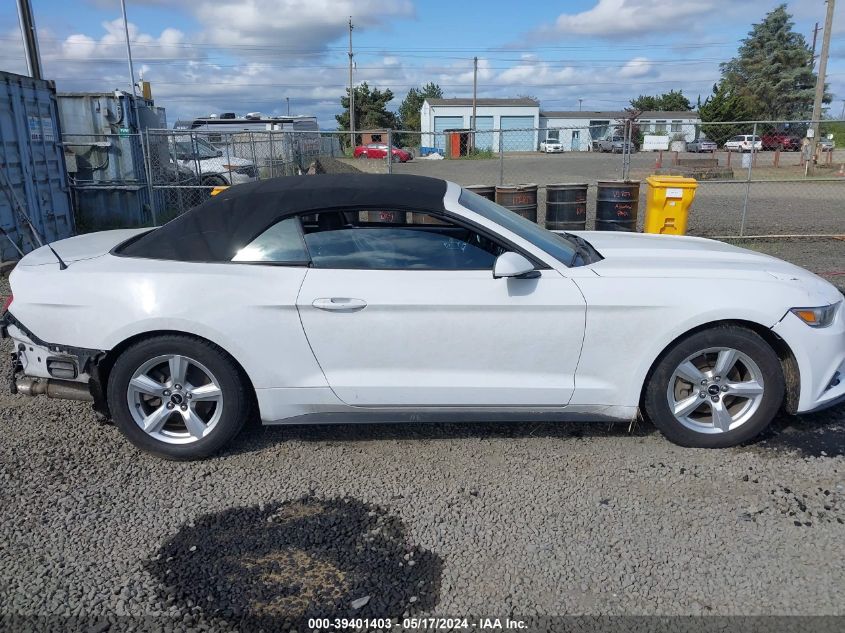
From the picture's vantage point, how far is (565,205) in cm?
993

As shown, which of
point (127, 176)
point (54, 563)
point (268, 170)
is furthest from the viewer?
point (268, 170)

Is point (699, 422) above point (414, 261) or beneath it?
beneath

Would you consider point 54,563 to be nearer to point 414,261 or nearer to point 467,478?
point 467,478

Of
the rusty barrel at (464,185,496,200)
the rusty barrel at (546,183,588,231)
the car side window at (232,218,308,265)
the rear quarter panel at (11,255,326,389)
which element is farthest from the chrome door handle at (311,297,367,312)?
the rusty barrel at (546,183,588,231)

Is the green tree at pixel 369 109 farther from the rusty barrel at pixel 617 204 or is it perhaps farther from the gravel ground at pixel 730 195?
the rusty barrel at pixel 617 204

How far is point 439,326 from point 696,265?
1.59 m

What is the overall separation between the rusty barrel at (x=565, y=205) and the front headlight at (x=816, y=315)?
609 centimetres

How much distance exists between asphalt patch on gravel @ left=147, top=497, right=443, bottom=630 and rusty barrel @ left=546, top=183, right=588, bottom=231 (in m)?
7.17

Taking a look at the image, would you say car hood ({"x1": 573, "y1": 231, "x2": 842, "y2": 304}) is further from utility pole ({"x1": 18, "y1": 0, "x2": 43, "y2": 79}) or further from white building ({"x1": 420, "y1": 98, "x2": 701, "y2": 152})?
white building ({"x1": 420, "y1": 98, "x2": 701, "y2": 152})

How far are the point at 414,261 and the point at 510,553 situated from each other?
5.32 feet

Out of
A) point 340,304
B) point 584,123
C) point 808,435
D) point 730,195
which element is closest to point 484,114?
point 584,123

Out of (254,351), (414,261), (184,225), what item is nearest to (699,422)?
A: (414,261)

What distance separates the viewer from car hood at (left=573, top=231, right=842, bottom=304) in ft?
12.9

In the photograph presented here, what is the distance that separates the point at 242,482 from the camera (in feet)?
12.3
